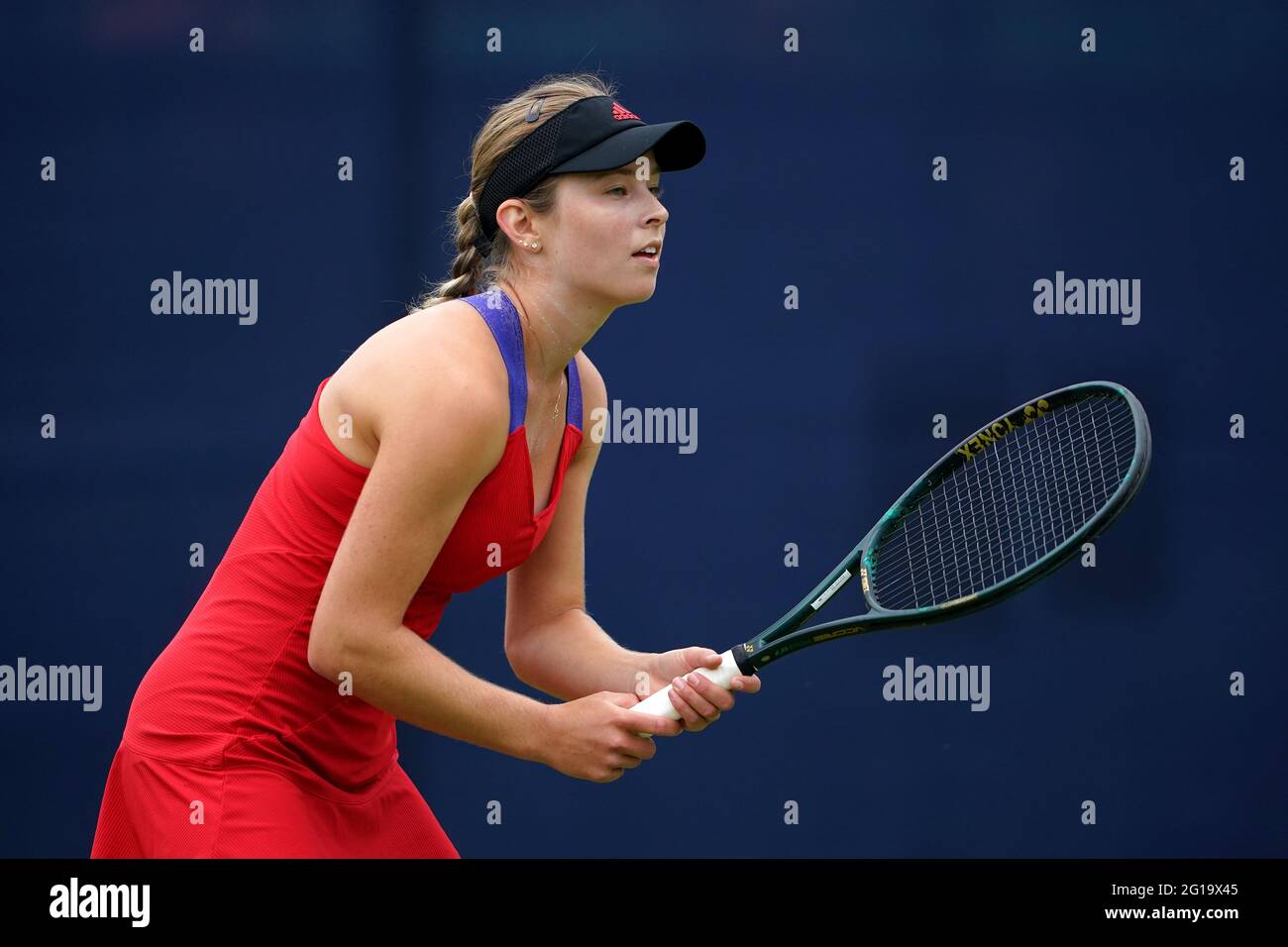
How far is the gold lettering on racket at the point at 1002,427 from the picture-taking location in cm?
215

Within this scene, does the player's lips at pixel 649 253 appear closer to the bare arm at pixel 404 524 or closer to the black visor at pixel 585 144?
the black visor at pixel 585 144

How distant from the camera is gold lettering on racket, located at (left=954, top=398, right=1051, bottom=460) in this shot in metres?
2.15

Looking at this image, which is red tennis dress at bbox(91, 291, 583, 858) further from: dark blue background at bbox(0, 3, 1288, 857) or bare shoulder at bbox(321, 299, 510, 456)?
dark blue background at bbox(0, 3, 1288, 857)

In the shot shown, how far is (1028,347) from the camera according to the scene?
3.31 meters

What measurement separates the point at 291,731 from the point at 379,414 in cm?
42

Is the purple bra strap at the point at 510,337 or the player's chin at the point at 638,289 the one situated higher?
the player's chin at the point at 638,289

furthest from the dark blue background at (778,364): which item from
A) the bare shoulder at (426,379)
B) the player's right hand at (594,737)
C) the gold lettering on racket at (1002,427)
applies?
the bare shoulder at (426,379)

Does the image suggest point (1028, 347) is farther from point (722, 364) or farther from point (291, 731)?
point (291, 731)

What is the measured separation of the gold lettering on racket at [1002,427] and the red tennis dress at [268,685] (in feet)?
2.33

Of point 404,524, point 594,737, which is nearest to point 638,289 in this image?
point 404,524

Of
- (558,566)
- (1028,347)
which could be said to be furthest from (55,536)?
(1028,347)

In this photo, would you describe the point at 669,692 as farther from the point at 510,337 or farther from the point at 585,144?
the point at 585,144

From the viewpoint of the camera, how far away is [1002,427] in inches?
86.6

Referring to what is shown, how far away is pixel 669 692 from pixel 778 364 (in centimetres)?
151
